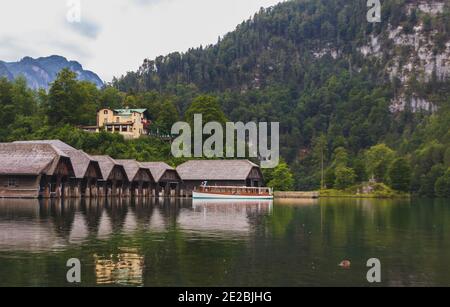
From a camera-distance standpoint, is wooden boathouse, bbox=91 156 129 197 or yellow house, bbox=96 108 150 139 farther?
yellow house, bbox=96 108 150 139

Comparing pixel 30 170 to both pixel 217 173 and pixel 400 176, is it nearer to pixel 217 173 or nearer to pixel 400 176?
pixel 217 173

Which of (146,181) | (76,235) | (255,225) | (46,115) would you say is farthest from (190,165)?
(76,235)

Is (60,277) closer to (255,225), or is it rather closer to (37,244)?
(37,244)

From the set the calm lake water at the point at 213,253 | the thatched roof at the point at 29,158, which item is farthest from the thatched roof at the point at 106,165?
the calm lake water at the point at 213,253

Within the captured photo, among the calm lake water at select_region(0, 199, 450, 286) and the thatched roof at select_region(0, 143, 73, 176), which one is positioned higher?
the thatched roof at select_region(0, 143, 73, 176)

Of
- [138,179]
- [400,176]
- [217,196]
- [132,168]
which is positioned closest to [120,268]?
[132,168]

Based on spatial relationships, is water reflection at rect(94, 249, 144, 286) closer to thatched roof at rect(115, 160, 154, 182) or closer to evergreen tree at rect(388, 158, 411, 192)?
thatched roof at rect(115, 160, 154, 182)

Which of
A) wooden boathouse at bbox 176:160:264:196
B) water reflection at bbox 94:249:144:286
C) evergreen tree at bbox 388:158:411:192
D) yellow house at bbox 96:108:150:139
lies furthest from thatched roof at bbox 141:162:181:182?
water reflection at bbox 94:249:144:286

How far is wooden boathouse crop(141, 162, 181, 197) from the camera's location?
94.5 meters

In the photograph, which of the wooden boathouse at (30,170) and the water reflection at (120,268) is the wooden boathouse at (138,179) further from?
the water reflection at (120,268)

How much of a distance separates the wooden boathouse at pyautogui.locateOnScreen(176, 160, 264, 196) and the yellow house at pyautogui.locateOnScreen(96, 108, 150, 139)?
79.0ft

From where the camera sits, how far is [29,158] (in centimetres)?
6975

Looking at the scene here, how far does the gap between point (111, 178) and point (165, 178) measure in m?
14.9

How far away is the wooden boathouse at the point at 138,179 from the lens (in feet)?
286
